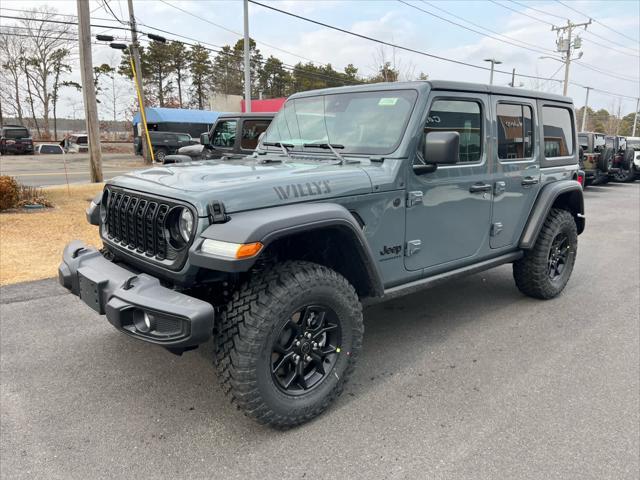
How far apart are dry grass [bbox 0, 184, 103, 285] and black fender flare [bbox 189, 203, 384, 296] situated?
12.9ft

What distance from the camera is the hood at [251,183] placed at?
2455 mm

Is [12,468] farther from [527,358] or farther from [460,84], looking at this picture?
[460,84]

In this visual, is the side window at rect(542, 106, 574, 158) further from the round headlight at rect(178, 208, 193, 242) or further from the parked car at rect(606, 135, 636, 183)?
the parked car at rect(606, 135, 636, 183)

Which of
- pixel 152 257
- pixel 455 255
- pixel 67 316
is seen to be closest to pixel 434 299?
pixel 455 255

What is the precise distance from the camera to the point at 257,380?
7.98 ft

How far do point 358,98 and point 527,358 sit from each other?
2.33 metres

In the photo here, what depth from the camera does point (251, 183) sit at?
2.56 m

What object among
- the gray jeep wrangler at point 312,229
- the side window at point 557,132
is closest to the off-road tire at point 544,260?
the gray jeep wrangler at point 312,229

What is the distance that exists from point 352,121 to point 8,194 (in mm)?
7320

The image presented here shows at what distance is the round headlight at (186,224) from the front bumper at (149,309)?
28 centimetres

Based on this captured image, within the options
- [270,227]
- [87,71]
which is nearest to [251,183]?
[270,227]

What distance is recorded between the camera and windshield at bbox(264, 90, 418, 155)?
3.26m

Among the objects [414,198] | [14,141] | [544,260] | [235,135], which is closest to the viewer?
[414,198]

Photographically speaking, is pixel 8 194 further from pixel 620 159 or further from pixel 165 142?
pixel 165 142
